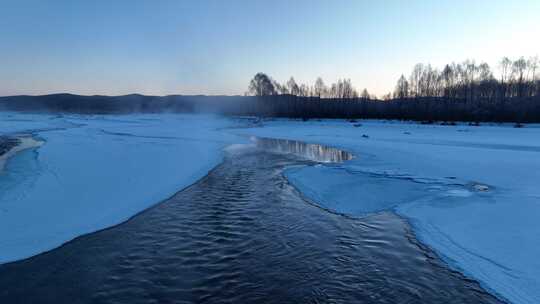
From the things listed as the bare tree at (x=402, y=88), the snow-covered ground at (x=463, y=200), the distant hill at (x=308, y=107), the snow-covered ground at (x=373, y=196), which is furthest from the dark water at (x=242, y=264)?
the bare tree at (x=402, y=88)

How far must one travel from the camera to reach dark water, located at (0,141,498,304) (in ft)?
14.7

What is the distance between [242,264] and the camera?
5383mm

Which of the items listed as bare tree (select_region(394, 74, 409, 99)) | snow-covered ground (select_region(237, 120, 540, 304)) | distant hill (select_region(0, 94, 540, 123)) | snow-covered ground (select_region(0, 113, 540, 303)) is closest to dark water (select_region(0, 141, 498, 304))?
snow-covered ground (select_region(237, 120, 540, 304))

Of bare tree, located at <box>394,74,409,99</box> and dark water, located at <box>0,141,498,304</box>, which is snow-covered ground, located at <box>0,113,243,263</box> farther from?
bare tree, located at <box>394,74,409,99</box>

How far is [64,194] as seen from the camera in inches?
334

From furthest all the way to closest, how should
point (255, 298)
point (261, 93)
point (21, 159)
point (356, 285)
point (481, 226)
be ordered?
point (261, 93) < point (21, 159) < point (481, 226) < point (356, 285) < point (255, 298)

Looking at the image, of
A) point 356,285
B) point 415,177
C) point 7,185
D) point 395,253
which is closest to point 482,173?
point 415,177

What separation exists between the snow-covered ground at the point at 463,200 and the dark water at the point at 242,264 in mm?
484

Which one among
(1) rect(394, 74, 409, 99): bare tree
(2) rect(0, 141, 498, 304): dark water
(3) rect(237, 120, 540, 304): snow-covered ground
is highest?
(1) rect(394, 74, 409, 99): bare tree

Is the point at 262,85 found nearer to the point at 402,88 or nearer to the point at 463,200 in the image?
the point at 402,88

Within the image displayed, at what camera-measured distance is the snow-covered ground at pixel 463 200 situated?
510cm

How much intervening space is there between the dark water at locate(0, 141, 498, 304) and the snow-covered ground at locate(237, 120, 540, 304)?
1.59 feet

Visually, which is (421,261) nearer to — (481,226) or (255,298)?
(481,226)

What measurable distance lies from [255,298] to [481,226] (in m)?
5.10
